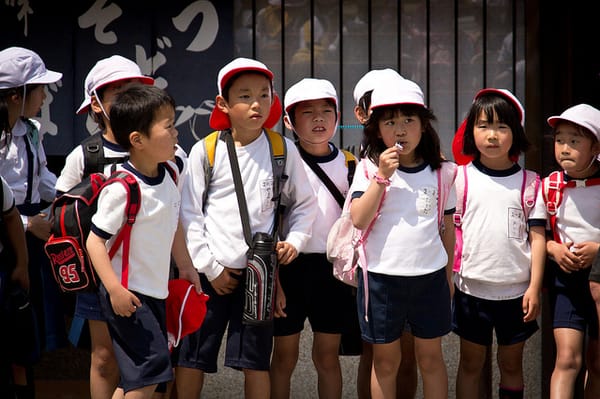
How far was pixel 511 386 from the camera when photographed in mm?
5062

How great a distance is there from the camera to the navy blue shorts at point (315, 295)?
4.98 metres

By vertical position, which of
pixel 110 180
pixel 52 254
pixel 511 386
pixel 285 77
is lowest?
pixel 511 386

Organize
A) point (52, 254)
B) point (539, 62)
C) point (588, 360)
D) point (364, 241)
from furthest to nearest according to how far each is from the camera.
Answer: point (539, 62) → point (588, 360) → point (364, 241) → point (52, 254)

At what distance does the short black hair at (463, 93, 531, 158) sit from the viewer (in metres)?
4.95

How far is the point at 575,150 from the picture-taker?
192 inches

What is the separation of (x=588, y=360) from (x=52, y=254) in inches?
112

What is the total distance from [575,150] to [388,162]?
44.5 inches

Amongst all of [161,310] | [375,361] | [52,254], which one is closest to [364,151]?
[375,361]

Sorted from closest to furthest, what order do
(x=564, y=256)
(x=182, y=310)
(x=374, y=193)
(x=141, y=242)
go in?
(x=141, y=242)
(x=182, y=310)
(x=374, y=193)
(x=564, y=256)

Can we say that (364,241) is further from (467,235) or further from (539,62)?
(539,62)

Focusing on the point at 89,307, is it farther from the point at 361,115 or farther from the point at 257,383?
the point at 361,115

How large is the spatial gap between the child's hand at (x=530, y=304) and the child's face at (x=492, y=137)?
746 mm

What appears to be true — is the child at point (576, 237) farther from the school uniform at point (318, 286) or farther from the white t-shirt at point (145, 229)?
the white t-shirt at point (145, 229)

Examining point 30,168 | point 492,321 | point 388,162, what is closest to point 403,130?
point 388,162
